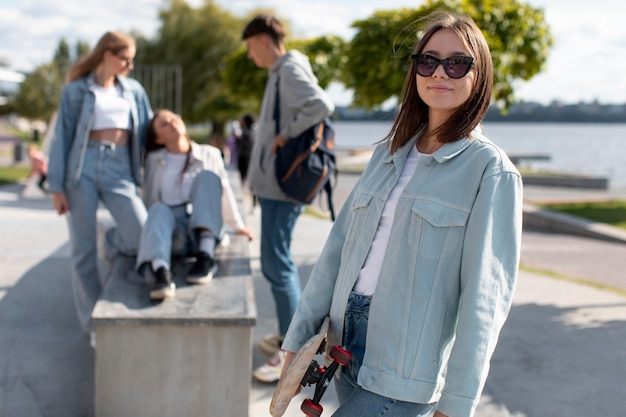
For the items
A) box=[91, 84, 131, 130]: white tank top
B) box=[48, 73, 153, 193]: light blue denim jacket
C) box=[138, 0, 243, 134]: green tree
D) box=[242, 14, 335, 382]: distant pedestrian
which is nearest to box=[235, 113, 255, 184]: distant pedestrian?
box=[91, 84, 131, 130]: white tank top

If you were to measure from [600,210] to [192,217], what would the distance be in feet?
35.8

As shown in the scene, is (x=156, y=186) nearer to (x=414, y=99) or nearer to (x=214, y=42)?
(x=414, y=99)

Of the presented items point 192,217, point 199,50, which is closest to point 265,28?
point 192,217

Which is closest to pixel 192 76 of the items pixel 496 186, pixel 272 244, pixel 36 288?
pixel 36 288

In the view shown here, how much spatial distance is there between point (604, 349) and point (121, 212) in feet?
11.2

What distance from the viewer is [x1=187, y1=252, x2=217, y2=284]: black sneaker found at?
3963mm

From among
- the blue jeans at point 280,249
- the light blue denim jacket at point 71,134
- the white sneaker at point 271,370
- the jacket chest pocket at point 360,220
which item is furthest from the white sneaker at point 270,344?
the jacket chest pocket at point 360,220

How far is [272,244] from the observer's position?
397cm

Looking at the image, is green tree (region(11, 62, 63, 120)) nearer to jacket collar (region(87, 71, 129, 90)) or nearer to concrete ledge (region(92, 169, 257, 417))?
jacket collar (region(87, 71, 129, 90))

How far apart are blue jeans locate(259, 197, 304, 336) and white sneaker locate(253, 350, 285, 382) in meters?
0.20

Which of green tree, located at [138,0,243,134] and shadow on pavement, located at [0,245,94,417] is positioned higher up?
green tree, located at [138,0,243,134]

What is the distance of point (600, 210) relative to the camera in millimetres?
13406

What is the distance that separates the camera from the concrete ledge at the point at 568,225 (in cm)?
1070

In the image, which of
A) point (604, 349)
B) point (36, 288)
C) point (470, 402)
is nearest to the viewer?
point (470, 402)
